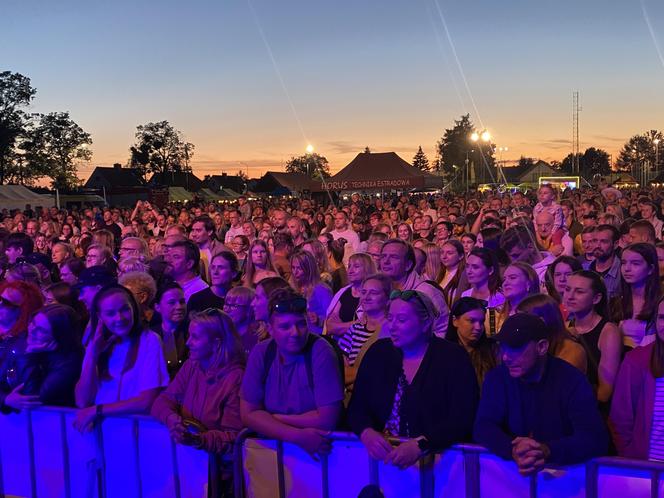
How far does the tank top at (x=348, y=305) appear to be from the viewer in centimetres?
562

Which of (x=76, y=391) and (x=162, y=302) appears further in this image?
(x=162, y=302)

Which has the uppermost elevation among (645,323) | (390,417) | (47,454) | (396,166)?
(396,166)

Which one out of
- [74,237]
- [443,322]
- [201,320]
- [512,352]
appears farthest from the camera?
[74,237]

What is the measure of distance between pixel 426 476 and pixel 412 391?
41cm

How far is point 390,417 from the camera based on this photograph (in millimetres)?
3438

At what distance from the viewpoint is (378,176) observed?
80.7ft

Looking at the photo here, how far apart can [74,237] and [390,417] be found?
10.9 m

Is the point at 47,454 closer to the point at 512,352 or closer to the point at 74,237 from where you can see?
the point at 512,352

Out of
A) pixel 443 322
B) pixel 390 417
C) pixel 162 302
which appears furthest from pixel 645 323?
pixel 162 302

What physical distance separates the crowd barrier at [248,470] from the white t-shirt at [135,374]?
0.53 ft

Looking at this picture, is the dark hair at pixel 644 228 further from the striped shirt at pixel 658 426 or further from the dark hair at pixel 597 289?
the striped shirt at pixel 658 426

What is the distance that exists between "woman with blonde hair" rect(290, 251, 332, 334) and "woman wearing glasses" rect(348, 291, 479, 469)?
254cm

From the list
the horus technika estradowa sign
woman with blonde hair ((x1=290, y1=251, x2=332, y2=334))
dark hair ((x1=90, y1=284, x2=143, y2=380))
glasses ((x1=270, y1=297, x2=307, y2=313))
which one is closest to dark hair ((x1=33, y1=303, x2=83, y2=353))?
dark hair ((x1=90, y1=284, x2=143, y2=380))

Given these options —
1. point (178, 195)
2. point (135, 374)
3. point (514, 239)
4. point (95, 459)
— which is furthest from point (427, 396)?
point (178, 195)
